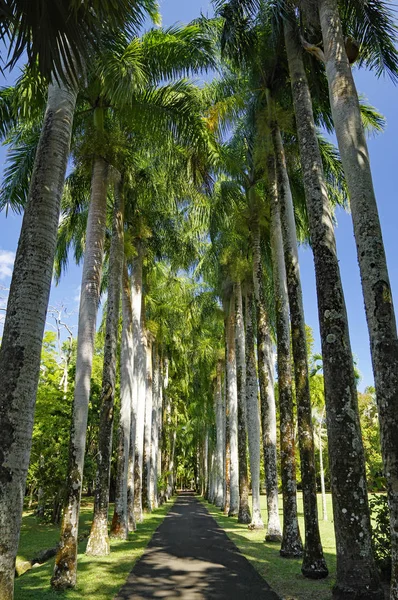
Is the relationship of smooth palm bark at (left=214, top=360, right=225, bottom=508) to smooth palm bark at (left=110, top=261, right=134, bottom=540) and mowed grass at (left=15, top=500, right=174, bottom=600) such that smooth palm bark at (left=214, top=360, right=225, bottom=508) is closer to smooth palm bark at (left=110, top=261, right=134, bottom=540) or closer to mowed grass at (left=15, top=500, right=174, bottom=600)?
mowed grass at (left=15, top=500, right=174, bottom=600)

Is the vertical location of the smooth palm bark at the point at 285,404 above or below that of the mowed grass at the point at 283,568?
above

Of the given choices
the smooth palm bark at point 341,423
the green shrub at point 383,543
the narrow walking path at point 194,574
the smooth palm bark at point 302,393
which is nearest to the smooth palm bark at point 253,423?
the narrow walking path at point 194,574

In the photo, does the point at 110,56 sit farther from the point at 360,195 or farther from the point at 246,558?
the point at 246,558

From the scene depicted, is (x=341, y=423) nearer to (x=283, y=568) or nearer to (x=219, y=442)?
(x=283, y=568)

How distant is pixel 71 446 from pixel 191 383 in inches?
1377

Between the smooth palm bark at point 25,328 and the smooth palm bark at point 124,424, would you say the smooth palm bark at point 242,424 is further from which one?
the smooth palm bark at point 25,328

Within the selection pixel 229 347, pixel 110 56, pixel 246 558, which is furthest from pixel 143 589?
pixel 229 347

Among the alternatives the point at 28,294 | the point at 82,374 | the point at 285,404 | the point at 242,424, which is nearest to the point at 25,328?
the point at 28,294

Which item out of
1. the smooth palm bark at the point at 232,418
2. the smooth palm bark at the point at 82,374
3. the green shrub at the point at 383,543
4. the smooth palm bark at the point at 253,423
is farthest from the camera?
the smooth palm bark at the point at 232,418

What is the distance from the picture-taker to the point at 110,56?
9305mm

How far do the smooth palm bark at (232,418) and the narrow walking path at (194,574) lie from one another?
8.19 meters

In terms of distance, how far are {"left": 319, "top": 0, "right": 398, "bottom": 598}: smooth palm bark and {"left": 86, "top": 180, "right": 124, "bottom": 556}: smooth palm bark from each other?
8075mm

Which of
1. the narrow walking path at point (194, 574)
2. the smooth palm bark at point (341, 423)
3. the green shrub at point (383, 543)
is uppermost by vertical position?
the smooth palm bark at point (341, 423)

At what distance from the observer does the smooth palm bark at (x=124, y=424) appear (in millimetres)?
13938
